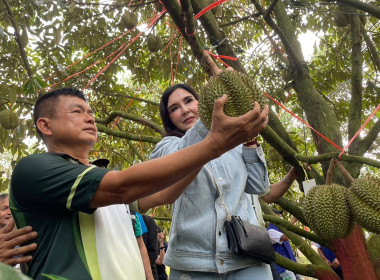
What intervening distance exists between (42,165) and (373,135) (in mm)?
1776

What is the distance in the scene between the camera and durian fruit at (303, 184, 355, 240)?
1.70 metres

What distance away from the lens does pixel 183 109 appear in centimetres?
189

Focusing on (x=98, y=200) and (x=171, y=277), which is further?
(x=171, y=277)

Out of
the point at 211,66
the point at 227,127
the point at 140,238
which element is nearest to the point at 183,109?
the point at 211,66

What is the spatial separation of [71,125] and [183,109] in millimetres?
655

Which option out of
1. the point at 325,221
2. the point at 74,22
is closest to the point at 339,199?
the point at 325,221

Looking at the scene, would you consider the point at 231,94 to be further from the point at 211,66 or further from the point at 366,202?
the point at 366,202

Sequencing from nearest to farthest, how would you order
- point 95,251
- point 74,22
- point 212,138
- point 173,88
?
point 212,138
point 95,251
point 173,88
point 74,22

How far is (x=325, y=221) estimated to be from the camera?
1.71 metres

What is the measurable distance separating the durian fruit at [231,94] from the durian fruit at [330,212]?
2.08ft

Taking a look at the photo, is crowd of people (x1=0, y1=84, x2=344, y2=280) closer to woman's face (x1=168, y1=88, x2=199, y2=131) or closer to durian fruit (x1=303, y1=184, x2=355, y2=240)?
woman's face (x1=168, y1=88, x2=199, y2=131)

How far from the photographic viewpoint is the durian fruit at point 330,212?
170 centimetres

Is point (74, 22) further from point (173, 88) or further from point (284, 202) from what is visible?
point (284, 202)

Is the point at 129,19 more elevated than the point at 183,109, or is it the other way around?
the point at 129,19
